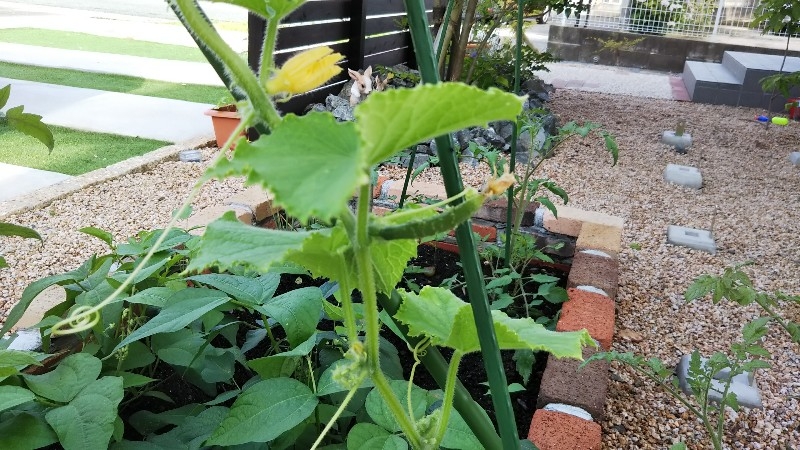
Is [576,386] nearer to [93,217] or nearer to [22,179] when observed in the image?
[93,217]

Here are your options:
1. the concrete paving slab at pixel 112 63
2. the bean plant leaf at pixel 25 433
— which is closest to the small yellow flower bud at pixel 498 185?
A: the bean plant leaf at pixel 25 433

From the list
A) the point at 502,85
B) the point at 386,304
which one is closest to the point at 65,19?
the point at 502,85

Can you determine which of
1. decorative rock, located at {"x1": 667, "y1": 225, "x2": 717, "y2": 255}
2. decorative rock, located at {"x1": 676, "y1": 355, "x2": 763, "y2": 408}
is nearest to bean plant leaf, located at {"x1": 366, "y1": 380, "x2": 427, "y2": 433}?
decorative rock, located at {"x1": 676, "y1": 355, "x2": 763, "y2": 408}

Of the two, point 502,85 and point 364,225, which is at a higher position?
point 364,225

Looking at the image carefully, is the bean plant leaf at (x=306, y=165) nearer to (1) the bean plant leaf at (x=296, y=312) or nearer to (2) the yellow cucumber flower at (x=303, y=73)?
(2) the yellow cucumber flower at (x=303, y=73)

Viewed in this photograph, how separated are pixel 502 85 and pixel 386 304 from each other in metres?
4.71

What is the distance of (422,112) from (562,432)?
1212 millimetres

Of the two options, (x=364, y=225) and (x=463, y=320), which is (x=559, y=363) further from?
(x=364, y=225)

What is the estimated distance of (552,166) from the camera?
427 centimetres

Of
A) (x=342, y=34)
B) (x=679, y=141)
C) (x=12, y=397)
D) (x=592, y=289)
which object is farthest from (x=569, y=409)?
(x=342, y=34)

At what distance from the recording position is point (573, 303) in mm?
1941

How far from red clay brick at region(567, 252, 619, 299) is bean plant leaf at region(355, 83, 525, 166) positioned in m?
1.83

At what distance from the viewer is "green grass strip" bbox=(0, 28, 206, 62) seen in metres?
7.79

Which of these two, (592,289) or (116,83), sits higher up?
(592,289)
